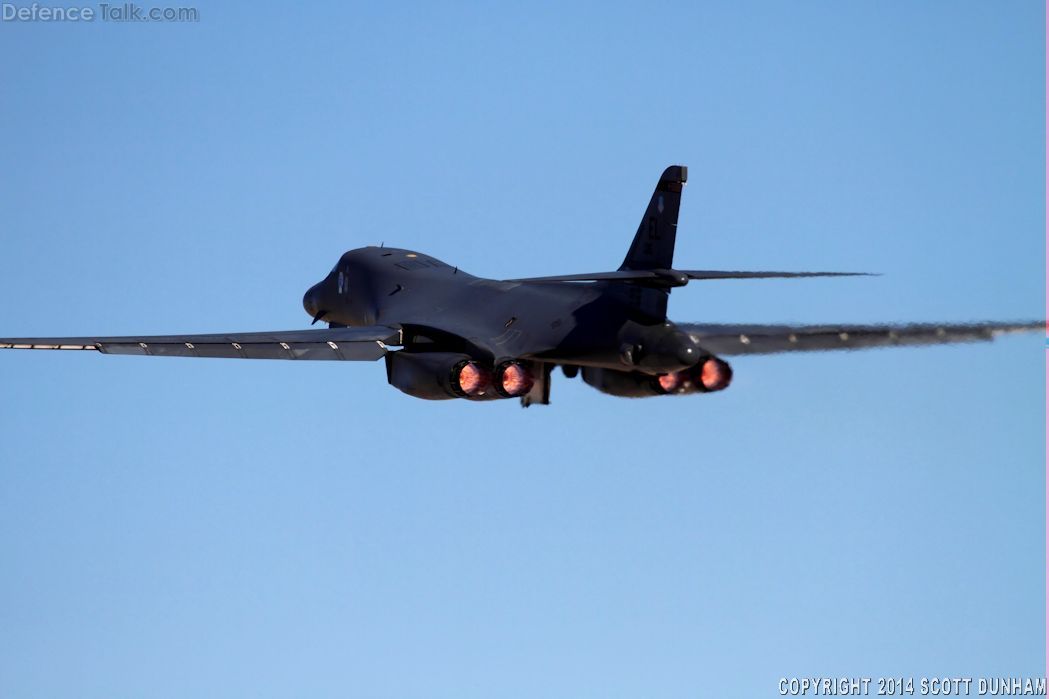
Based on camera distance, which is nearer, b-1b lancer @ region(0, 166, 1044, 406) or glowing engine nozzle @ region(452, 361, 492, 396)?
b-1b lancer @ region(0, 166, 1044, 406)

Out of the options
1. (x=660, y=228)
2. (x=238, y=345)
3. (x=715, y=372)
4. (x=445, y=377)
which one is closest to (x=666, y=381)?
(x=715, y=372)

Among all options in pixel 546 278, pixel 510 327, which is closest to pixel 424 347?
pixel 510 327

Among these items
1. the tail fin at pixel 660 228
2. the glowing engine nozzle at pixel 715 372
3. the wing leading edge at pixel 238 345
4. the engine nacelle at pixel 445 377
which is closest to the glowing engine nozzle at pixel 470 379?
the engine nacelle at pixel 445 377

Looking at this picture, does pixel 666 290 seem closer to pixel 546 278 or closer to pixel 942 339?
pixel 546 278

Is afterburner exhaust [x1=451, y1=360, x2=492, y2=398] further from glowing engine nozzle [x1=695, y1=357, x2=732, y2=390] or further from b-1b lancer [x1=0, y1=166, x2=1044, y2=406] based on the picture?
glowing engine nozzle [x1=695, y1=357, x2=732, y2=390]

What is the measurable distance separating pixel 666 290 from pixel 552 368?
339 cm

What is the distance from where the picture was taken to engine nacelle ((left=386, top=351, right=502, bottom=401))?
3562 centimetres

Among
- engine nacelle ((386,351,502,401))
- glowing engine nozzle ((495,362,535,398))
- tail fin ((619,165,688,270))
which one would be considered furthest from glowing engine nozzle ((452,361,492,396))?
tail fin ((619,165,688,270))

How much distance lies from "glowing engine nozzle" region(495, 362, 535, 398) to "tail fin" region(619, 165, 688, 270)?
267cm

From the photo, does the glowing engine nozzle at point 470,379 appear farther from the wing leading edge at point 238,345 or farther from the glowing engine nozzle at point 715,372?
the glowing engine nozzle at point 715,372

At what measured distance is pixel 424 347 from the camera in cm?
3728

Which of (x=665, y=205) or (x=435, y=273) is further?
(x=435, y=273)

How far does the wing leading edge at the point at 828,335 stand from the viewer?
3100 cm

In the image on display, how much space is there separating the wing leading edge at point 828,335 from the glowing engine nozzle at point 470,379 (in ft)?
13.3
